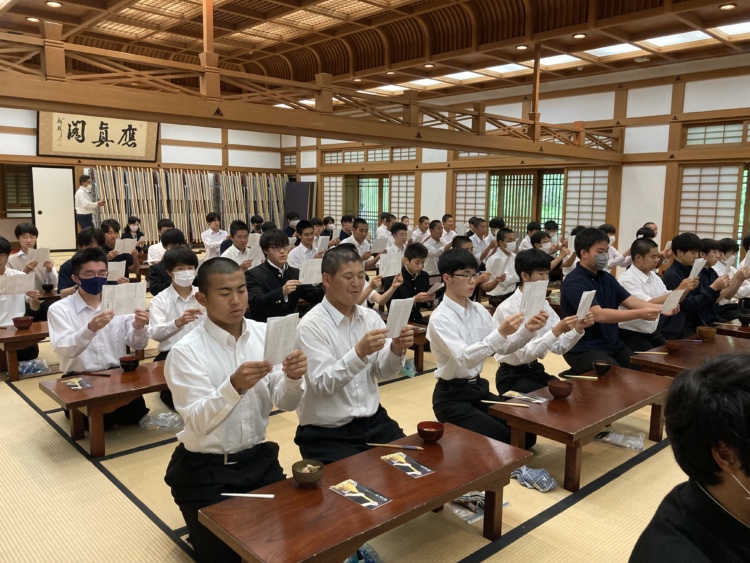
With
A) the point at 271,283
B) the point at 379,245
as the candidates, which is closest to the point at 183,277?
the point at 271,283

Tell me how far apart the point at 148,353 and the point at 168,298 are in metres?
2.40

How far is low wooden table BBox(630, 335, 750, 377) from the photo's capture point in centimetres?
438

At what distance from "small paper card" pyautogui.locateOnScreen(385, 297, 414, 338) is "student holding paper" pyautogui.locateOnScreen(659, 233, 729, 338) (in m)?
3.94

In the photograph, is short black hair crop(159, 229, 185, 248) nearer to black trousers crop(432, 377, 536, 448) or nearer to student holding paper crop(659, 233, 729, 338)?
black trousers crop(432, 377, 536, 448)

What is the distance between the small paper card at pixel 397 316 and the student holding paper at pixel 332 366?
0.11 feet

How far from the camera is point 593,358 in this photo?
4.77 metres

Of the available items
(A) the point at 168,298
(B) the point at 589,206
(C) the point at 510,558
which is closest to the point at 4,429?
(A) the point at 168,298

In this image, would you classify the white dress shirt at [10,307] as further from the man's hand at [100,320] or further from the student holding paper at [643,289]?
the student holding paper at [643,289]

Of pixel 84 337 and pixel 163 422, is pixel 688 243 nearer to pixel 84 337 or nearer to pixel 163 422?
pixel 163 422

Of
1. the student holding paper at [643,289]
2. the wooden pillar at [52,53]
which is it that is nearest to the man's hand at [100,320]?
the wooden pillar at [52,53]

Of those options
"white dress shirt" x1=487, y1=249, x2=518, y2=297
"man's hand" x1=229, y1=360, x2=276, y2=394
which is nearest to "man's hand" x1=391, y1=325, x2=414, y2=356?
"man's hand" x1=229, y1=360, x2=276, y2=394

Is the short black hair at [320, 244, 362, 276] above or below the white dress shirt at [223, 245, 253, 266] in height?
above

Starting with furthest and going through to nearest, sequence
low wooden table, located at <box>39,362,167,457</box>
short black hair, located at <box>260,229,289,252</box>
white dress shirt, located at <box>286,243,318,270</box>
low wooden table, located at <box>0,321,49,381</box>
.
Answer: white dress shirt, located at <box>286,243,318,270</box>, short black hair, located at <box>260,229,289,252</box>, low wooden table, located at <box>0,321,49,381</box>, low wooden table, located at <box>39,362,167,457</box>

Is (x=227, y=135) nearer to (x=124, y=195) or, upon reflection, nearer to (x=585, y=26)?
(x=124, y=195)
